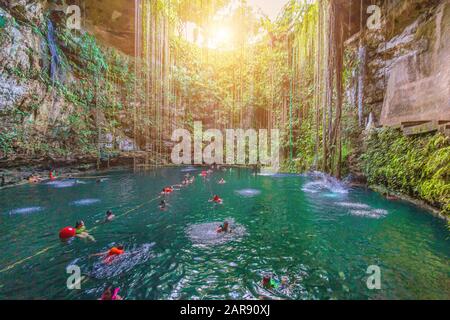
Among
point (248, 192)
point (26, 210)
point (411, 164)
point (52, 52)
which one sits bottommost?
point (26, 210)

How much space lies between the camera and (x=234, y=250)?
493cm

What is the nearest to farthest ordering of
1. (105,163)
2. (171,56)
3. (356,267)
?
1. (356,267)
2. (105,163)
3. (171,56)

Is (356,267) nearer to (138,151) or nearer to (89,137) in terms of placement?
(89,137)

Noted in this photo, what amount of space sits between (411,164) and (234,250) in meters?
7.81

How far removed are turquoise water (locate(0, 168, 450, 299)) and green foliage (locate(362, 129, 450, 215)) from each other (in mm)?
805

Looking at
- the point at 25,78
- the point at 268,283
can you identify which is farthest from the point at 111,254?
the point at 25,78

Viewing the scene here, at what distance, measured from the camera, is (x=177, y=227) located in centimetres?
635

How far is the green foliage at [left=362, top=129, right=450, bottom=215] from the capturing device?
6.64 m

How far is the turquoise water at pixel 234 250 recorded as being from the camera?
355cm

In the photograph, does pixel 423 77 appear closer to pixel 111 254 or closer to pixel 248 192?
pixel 248 192

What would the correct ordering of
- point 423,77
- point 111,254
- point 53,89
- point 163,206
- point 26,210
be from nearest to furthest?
point 111,254 → point 26,210 → point 163,206 → point 423,77 → point 53,89
